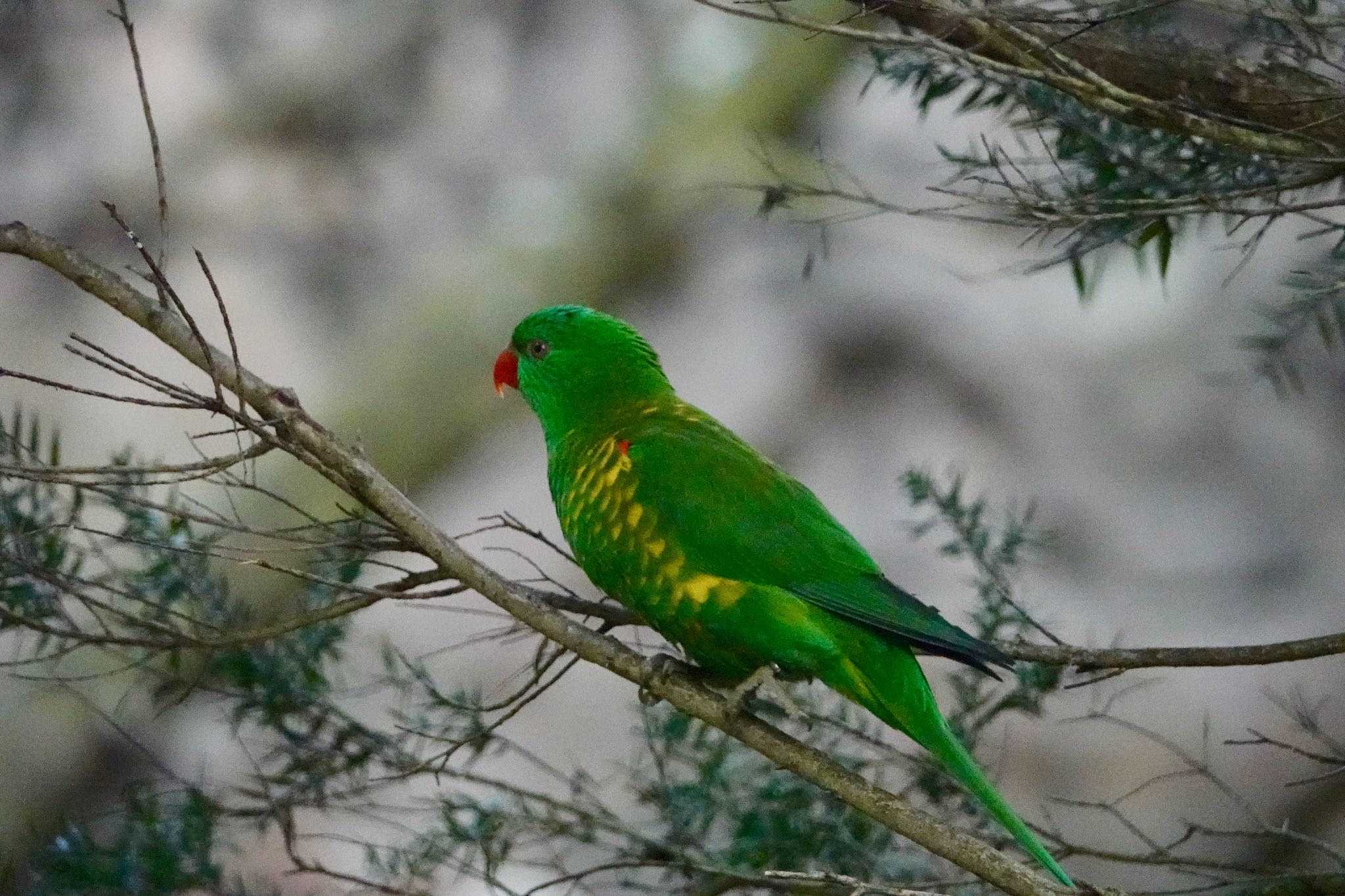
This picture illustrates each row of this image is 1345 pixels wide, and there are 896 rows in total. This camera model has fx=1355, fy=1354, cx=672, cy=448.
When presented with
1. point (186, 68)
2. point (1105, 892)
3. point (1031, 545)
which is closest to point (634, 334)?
point (1031, 545)

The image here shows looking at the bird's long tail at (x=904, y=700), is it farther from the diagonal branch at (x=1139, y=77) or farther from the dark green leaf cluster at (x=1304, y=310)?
the diagonal branch at (x=1139, y=77)

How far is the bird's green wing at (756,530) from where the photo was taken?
2.06 m

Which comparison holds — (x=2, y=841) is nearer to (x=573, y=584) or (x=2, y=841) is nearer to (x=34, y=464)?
(x=573, y=584)

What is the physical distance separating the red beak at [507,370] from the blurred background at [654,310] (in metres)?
2.78

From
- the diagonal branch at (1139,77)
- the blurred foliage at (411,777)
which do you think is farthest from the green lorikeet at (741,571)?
the diagonal branch at (1139,77)

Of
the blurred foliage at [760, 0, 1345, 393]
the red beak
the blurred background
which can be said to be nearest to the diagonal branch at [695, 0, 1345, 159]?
the blurred foliage at [760, 0, 1345, 393]

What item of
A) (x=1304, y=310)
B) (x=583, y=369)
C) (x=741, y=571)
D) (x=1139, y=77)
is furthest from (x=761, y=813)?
(x=1139, y=77)

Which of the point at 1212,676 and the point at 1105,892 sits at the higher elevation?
the point at 1212,676

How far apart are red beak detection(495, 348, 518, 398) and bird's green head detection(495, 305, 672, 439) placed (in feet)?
0.13

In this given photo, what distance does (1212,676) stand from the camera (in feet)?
17.9

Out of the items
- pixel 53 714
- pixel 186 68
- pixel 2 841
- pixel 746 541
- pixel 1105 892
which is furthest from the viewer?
pixel 186 68

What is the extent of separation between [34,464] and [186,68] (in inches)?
189

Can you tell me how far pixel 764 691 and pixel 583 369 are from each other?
28.9 inches

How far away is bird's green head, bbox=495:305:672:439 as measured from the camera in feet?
8.07
